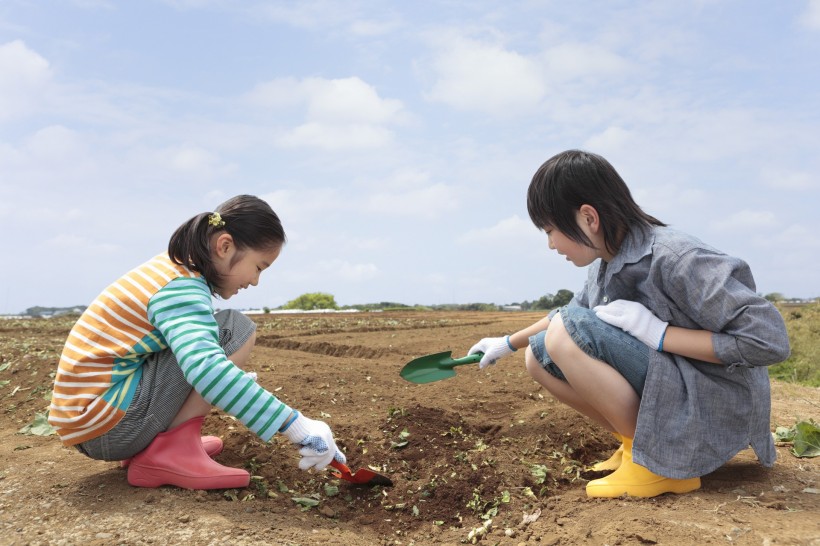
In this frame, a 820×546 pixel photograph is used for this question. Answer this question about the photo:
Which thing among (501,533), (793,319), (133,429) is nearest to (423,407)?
(501,533)

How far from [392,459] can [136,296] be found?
1.52 meters

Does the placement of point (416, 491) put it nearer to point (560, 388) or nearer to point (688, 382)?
point (560, 388)

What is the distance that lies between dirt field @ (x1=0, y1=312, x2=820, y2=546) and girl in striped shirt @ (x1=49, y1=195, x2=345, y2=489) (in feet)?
0.51

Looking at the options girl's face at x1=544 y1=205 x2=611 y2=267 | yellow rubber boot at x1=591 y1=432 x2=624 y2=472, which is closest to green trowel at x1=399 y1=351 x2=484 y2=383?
yellow rubber boot at x1=591 y1=432 x2=624 y2=472

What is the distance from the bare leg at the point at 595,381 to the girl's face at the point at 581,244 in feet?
0.86

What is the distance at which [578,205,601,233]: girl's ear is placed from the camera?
2.61 m

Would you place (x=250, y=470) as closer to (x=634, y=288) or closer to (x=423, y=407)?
(x=423, y=407)

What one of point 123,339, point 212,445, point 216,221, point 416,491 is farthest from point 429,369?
point 123,339

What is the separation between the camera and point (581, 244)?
267 centimetres

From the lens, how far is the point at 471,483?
298 cm

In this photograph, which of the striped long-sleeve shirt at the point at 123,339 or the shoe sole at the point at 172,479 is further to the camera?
the shoe sole at the point at 172,479

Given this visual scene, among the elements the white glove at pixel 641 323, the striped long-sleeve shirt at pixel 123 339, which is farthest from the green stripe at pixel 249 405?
the white glove at pixel 641 323

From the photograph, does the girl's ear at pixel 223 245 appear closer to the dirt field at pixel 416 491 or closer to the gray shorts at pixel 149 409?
the gray shorts at pixel 149 409

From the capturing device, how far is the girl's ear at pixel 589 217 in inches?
103
